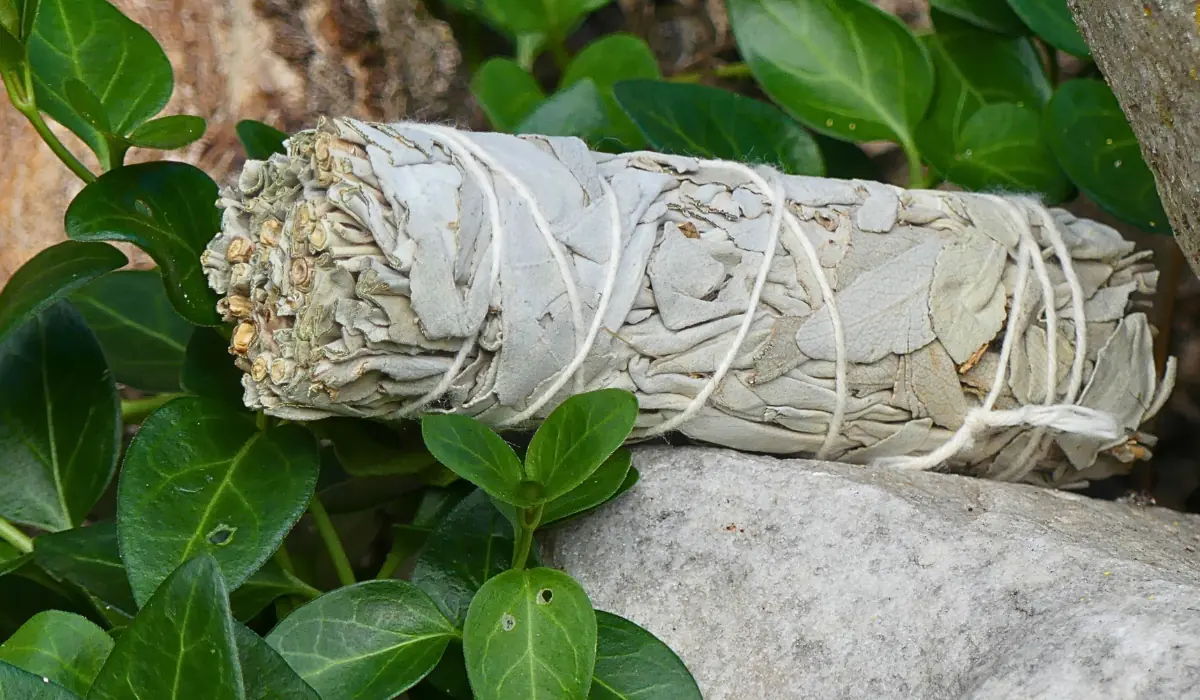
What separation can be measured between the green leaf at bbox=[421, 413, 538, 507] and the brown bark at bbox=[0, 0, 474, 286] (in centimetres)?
57

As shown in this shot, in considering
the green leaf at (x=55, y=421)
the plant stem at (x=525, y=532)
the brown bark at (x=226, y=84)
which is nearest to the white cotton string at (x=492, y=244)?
the plant stem at (x=525, y=532)

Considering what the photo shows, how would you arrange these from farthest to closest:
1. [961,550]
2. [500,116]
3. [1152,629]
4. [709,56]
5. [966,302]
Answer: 1. [709,56]
2. [500,116]
3. [966,302]
4. [961,550]
5. [1152,629]

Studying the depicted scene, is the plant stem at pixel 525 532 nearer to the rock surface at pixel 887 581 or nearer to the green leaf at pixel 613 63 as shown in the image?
the rock surface at pixel 887 581

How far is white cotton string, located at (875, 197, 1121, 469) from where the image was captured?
86cm

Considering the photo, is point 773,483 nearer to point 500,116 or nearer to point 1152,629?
point 1152,629

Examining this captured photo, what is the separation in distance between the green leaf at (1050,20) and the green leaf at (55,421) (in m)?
0.93

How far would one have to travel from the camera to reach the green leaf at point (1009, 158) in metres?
1.02

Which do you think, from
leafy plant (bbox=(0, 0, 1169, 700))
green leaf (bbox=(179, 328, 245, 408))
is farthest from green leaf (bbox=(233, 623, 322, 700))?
green leaf (bbox=(179, 328, 245, 408))

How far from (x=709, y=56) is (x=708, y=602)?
882 mm

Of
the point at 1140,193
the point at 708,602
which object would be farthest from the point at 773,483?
the point at 1140,193

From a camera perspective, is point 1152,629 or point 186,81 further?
point 186,81

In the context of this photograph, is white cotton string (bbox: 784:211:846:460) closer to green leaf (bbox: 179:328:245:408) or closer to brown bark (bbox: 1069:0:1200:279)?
brown bark (bbox: 1069:0:1200:279)

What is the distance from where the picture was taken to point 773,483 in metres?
0.80

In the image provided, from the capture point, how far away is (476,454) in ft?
2.36
